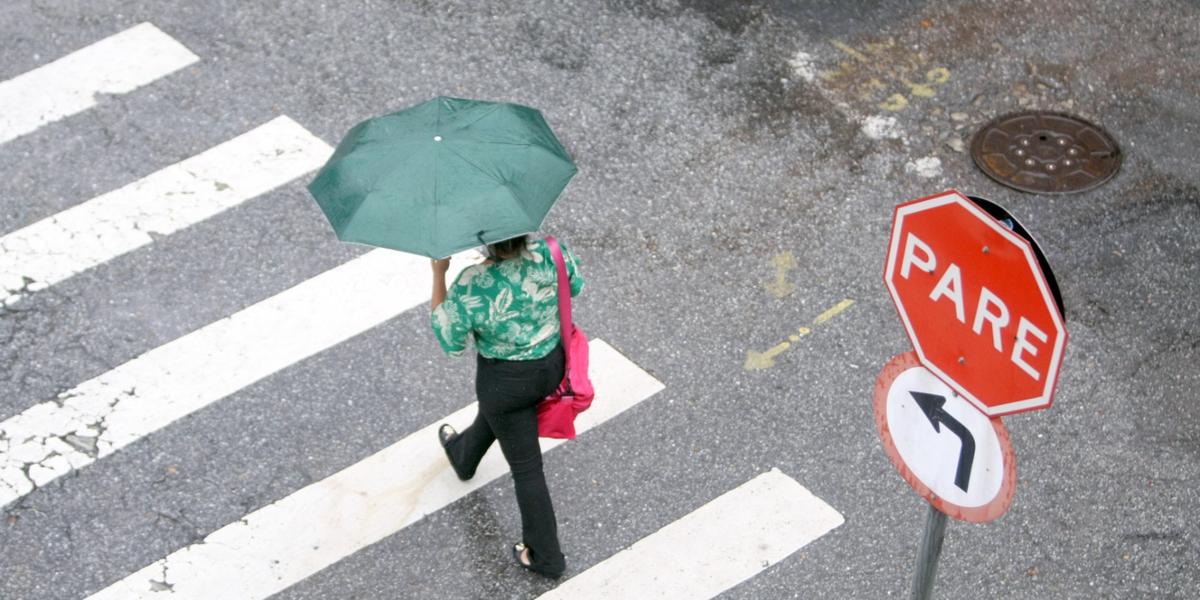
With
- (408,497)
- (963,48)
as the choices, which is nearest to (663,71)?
(963,48)

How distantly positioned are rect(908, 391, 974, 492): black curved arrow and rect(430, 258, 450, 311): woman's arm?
176 centimetres

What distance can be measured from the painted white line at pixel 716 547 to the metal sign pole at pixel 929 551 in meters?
1.62

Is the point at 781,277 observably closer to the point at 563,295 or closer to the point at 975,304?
the point at 563,295

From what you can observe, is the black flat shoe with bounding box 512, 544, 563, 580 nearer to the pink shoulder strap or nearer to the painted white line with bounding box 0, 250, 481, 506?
the pink shoulder strap

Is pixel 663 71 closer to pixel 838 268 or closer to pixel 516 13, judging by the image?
pixel 516 13

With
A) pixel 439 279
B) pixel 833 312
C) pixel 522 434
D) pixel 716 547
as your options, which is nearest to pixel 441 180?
pixel 439 279

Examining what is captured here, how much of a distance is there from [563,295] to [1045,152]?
3.90 meters

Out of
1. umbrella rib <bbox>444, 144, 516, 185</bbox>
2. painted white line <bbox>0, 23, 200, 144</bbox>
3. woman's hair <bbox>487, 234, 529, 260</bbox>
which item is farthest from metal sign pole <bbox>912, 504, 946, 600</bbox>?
painted white line <bbox>0, 23, 200, 144</bbox>

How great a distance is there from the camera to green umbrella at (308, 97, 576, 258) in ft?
15.2

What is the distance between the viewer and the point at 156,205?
7516mm

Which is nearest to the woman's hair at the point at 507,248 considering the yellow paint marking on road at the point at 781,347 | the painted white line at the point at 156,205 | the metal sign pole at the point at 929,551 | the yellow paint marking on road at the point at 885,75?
the metal sign pole at the point at 929,551

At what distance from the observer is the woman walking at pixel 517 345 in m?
4.89

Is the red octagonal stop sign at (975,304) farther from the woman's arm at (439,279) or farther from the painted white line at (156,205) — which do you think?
the painted white line at (156,205)

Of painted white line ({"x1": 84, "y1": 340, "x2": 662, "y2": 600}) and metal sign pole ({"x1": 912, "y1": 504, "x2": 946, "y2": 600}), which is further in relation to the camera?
painted white line ({"x1": 84, "y1": 340, "x2": 662, "y2": 600})
